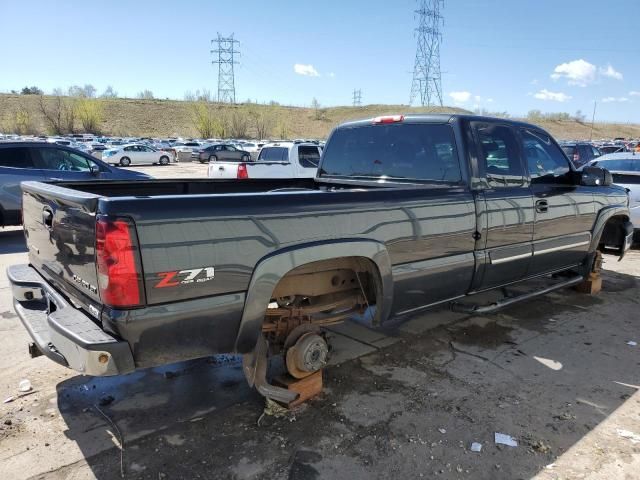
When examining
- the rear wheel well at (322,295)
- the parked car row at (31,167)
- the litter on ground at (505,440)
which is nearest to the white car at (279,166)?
the parked car row at (31,167)

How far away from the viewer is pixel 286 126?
10131 centimetres

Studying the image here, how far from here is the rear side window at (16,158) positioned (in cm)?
935

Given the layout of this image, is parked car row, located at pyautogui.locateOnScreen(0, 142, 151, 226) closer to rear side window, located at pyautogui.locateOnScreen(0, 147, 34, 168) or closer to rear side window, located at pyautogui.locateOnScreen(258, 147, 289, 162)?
rear side window, located at pyautogui.locateOnScreen(0, 147, 34, 168)

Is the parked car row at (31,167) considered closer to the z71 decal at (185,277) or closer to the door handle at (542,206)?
the door handle at (542,206)

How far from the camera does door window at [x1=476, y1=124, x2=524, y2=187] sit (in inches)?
170

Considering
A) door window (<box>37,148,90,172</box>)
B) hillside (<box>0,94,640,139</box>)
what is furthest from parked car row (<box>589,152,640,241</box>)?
hillside (<box>0,94,640,139</box>)

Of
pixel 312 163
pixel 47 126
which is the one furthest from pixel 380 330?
pixel 47 126

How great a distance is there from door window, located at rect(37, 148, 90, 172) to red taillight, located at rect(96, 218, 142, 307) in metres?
8.30

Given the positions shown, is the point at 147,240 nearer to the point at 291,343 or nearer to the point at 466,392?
the point at 291,343

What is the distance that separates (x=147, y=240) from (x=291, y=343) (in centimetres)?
134

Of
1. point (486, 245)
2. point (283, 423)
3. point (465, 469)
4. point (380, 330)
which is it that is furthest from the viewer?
point (380, 330)

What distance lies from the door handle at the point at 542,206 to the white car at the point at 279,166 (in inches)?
323

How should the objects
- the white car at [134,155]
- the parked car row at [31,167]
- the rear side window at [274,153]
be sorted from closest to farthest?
the parked car row at [31,167]
the rear side window at [274,153]
the white car at [134,155]

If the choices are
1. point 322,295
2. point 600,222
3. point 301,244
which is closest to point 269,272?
point 301,244
